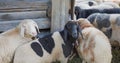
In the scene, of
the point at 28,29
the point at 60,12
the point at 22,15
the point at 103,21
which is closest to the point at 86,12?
the point at 103,21

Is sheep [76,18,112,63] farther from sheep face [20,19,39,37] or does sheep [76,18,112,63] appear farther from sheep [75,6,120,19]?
sheep [75,6,120,19]

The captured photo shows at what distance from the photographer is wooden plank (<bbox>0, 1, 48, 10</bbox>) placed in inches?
Answer: 182

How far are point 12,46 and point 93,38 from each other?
3.98 feet

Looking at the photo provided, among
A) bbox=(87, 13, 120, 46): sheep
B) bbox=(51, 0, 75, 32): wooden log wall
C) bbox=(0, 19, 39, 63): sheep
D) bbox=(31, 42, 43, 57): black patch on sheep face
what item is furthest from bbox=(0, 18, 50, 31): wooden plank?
bbox=(87, 13, 120, 46): sheep

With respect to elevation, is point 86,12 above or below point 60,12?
below

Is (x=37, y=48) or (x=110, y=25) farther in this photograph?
(x=110, y=25)

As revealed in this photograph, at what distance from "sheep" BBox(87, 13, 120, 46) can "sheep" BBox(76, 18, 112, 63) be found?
796 millimetres

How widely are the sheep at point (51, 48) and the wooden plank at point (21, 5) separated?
2.54 ft

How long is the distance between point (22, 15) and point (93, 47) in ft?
4.75

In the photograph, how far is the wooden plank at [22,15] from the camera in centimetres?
464

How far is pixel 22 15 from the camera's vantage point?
4.75m

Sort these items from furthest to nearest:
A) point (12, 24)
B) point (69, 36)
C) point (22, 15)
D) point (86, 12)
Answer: point (86, 12), point (22, 15), point (12, 24), point (69, 36)

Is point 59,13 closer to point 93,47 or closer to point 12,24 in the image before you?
point 12,24

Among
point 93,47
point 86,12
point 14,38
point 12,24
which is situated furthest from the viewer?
point 86,12
